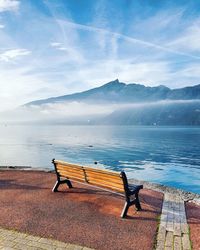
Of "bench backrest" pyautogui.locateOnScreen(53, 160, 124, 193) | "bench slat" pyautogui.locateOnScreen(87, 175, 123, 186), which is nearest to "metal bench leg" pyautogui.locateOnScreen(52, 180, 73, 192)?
"bench backrest" pyautogui.locateOnScreen(53, 160, 124, 193)

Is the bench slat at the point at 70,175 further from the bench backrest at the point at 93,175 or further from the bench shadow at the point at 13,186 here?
the bench shadow at the point at 13,186

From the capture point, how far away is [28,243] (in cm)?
557

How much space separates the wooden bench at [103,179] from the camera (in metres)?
7.46

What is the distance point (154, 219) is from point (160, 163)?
3986 cm

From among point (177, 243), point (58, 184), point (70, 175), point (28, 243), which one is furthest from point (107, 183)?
point (28, 243)

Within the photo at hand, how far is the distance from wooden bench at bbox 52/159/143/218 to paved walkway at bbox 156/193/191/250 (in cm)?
93

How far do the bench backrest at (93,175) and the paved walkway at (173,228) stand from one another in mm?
1408

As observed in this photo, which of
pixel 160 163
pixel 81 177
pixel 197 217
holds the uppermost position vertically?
pixel 81 177

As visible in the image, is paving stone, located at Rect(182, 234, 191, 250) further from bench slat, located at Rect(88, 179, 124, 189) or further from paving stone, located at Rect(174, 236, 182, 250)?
bench slat, located at Rect(88, 179, 124, 189)

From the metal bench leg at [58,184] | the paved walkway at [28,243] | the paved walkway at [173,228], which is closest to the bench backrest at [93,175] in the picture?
the metal bench leg at [58,184]

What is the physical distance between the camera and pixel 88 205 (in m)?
8.16

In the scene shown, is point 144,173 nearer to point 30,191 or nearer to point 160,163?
point 160,163

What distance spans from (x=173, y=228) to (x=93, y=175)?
9.15 ft

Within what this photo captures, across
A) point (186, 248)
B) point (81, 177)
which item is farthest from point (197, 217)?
point (81, 177)
